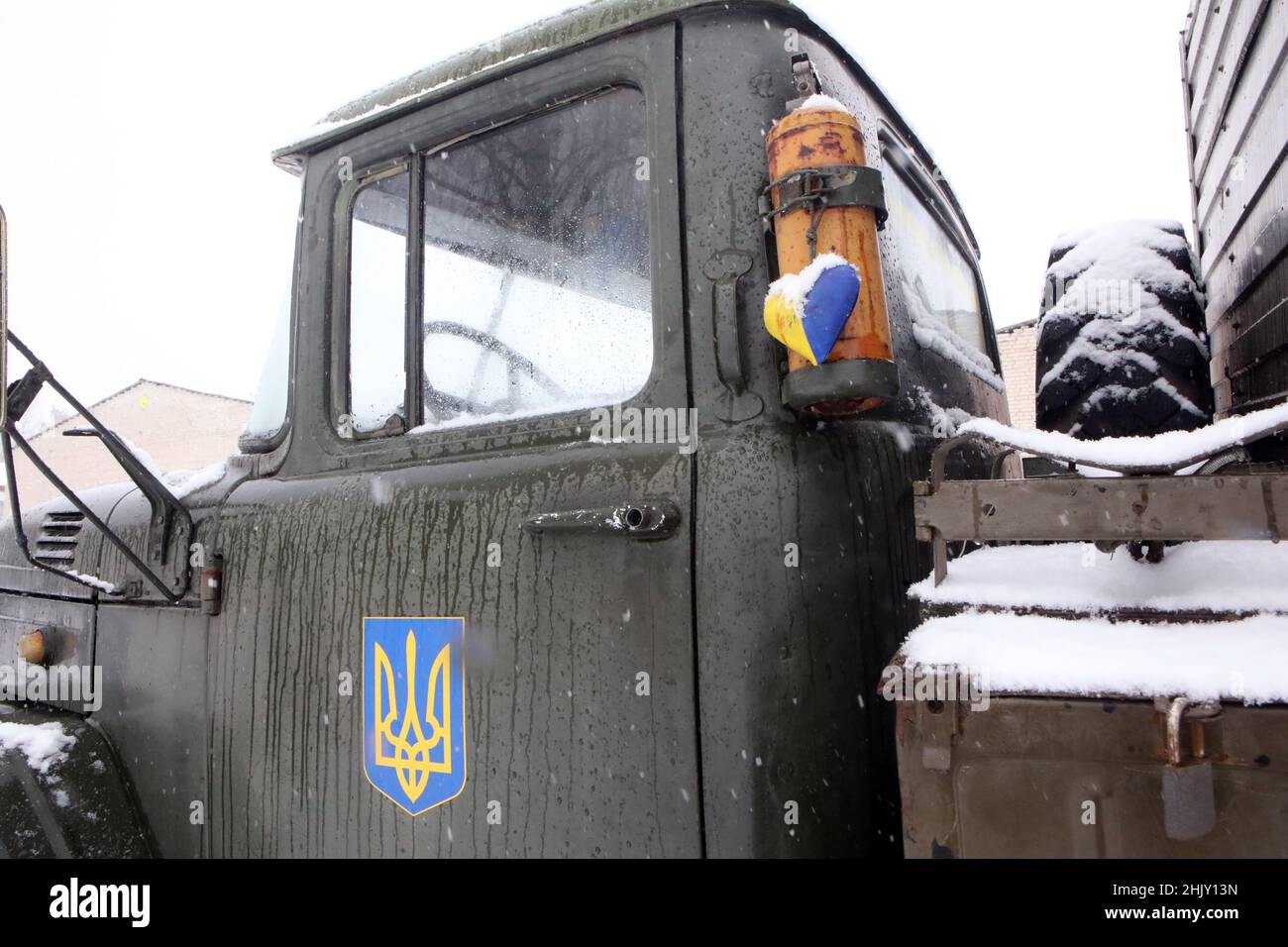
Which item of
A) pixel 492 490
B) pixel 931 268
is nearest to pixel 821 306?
pixel 492 490

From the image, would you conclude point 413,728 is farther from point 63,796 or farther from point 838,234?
point 838,234

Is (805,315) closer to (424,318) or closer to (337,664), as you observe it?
(424,318)

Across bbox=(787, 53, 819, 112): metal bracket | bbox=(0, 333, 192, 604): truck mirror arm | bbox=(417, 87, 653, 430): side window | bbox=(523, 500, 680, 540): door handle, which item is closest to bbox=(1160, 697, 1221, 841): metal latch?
bbox=(523, 500, 680, 540): door handle

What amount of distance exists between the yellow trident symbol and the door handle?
13.6 inches

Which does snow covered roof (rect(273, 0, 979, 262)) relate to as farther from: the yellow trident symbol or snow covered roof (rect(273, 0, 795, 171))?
the yellow trident symbol

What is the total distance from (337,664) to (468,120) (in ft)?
3.48

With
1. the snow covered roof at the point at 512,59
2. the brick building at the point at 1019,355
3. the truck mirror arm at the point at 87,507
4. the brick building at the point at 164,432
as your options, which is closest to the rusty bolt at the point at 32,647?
the truck mirror arm at the point at 87,507

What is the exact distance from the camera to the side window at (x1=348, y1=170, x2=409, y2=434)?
1.81m

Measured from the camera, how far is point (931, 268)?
231 centimetres

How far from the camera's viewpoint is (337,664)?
1.72 m

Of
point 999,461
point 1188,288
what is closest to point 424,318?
point 999,461

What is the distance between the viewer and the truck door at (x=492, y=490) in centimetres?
143

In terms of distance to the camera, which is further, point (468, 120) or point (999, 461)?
point (999, 461)

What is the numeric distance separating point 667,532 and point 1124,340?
1.43 meters
